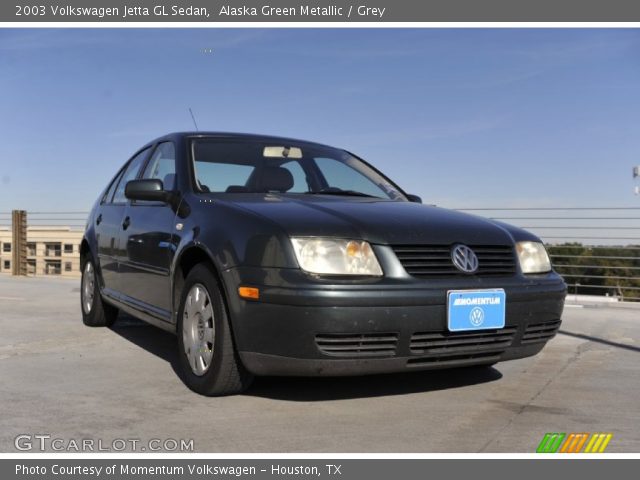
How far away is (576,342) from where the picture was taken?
18.6ft

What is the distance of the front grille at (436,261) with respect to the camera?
3.24 meters

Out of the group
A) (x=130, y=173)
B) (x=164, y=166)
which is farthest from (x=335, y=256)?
(x=130, y=173)

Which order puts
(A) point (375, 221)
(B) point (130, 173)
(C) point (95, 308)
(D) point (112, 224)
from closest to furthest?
(A) point (375, 221) → (D) point (112, 224) → (B) point (130, 173) → (C) point (95, 308)

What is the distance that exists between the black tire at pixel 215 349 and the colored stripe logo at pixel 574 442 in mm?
1463

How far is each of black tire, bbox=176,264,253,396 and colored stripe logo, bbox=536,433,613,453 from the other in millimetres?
1463

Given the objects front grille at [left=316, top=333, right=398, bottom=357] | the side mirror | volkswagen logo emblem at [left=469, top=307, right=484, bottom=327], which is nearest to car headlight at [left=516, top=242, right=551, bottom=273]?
volkswagen logo emblem at [left=469, top=307, right=484, bottom=327]

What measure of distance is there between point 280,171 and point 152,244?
95 centimetres

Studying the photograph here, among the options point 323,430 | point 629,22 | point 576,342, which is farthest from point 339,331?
point 629,22

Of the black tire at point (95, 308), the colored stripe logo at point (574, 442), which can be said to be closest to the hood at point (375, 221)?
the colored stripe logo at point (574, 442)

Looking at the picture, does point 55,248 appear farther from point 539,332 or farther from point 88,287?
point 539,332

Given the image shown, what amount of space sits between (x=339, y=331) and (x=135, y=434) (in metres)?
0.98

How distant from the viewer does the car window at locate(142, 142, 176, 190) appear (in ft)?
14.6

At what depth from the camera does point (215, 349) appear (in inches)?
135

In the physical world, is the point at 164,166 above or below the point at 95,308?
above
